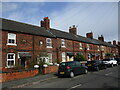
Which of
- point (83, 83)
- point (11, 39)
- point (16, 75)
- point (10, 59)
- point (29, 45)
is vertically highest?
point (11, 39)

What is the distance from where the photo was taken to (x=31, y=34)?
18.0 metres

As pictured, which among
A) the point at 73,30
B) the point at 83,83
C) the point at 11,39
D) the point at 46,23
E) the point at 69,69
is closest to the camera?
the point at 83,83

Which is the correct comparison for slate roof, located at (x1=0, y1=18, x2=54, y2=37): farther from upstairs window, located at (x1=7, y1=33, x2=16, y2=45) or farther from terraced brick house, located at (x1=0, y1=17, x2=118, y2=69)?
upstairs window, located at (x1=7, y1=33, x2=16, y2=45)

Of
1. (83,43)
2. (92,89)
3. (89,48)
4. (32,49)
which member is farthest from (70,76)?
(89,48)

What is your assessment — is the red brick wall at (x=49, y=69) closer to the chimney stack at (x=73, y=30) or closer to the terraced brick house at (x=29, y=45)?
the terraced brick house at (x=29, y=45)

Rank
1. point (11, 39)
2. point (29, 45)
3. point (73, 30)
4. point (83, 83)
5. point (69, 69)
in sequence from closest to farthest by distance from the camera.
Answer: point (83, 83)
point (69, 69)
point (11, 39)
point (29, 45)
point (73, 30)

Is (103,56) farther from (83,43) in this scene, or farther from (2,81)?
(2,81)

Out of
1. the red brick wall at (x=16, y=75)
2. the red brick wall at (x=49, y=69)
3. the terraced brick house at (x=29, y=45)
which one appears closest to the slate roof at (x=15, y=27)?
the terraced brick house at (x=29, y=45)

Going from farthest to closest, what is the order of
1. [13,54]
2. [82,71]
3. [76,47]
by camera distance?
1. [76,47]
2. [13,54]
3. [82,71]

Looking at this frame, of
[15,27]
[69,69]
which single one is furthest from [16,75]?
[15,27]

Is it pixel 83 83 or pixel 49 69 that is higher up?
pixel 49 69

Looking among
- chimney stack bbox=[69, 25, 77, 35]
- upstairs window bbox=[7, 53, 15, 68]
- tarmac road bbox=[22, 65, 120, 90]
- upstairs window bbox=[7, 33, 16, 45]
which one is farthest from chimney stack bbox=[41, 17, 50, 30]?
tarmac road bbox=[22, 65, 120, 90]

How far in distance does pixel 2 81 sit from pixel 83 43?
22144 mm

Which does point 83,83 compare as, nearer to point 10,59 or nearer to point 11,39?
point 10,59
